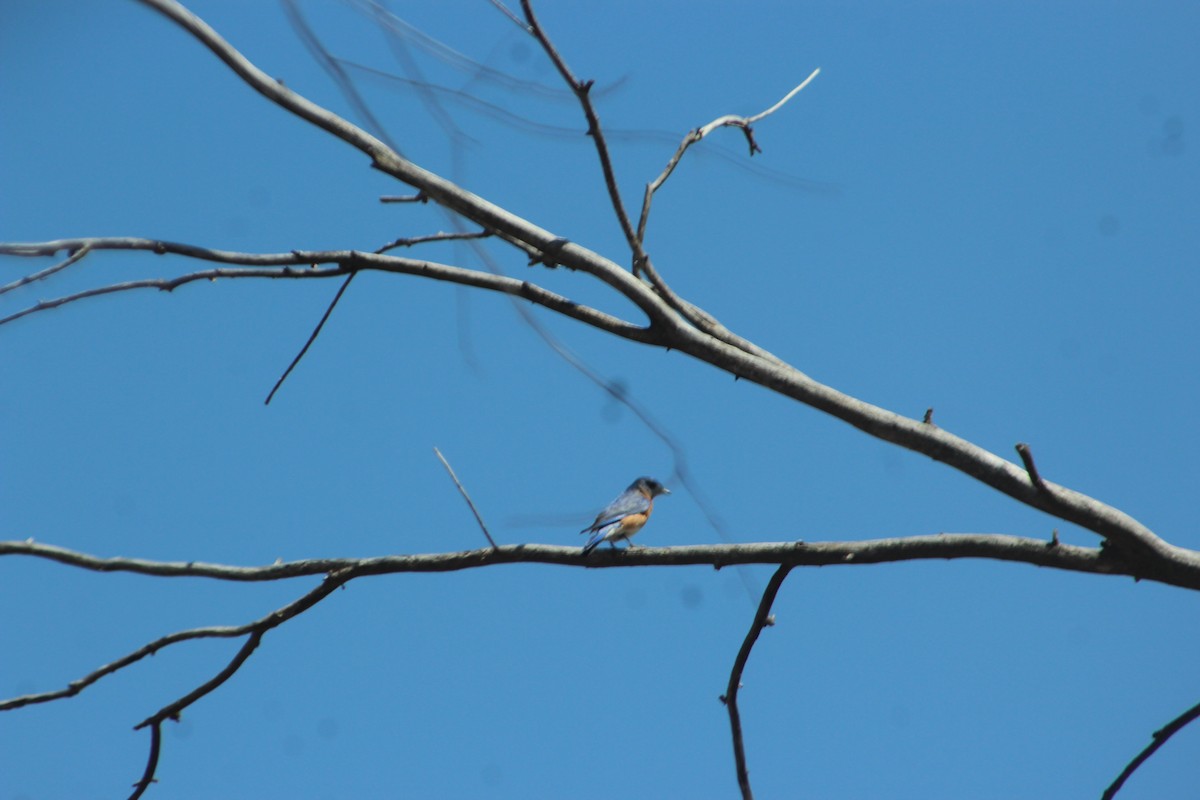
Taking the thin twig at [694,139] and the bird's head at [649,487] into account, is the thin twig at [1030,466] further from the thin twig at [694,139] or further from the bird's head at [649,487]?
Result: the bird's head at [649,487]

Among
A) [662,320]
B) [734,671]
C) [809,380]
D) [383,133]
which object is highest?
[383,133]

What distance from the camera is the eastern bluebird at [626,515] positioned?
810 cm

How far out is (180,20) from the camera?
121 inches

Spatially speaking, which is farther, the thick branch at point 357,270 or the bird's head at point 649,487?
the bird's head at point 649,487

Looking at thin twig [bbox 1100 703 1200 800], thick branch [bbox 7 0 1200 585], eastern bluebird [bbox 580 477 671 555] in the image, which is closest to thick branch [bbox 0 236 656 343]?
thick branch [bbox 7 0 1200 585]

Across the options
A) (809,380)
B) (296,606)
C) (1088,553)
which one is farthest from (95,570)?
(1088,553)

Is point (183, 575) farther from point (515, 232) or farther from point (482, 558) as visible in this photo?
point (515, 232)

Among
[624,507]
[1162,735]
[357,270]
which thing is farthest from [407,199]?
[624,507]

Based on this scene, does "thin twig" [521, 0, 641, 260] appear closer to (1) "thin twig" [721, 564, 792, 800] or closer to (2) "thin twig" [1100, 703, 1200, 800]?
(1) "thin twig" [721, 564, 792, 800]

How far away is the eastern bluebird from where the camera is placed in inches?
319

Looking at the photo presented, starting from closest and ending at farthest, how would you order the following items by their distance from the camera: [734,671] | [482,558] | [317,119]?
1. [317,119]
2. [734,671]
3. [482,558]

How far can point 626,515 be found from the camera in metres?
8.79

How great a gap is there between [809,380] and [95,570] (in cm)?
290

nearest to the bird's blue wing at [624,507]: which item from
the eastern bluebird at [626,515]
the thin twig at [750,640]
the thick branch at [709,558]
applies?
the eastern bluebird at [626,515]
